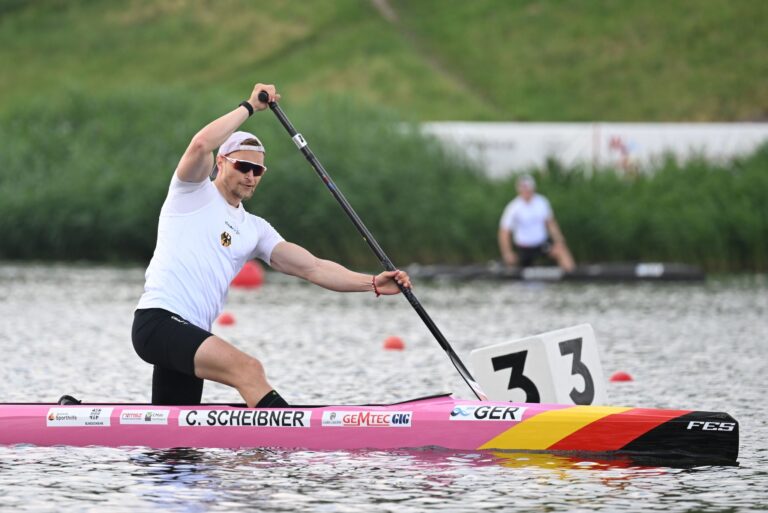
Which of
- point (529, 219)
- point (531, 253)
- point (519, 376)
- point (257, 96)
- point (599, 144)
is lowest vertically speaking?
point (519, 376)

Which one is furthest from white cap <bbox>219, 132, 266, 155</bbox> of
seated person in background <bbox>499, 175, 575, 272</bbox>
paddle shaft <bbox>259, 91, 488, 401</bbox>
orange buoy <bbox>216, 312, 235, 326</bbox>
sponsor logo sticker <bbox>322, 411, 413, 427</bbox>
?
seated person in background <bbox>499, 175, 575, 272</bbox>

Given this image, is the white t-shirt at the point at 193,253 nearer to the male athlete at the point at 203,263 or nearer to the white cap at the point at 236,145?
the male athlete at the point at 203,263

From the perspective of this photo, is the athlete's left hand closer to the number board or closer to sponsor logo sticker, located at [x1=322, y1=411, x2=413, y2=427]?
sponsor logo sticker, located at [x1=322, y1=411, x2=413, y2=427]

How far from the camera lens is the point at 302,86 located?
194ft

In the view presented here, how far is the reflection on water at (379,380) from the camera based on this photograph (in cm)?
911

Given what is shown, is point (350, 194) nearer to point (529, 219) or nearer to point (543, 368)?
point (529, 219)

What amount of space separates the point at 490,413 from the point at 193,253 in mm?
2043

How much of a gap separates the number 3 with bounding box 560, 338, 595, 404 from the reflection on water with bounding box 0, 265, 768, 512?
1.12 metres

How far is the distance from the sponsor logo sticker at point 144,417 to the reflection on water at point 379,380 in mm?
181

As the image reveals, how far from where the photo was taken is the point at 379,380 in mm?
14961

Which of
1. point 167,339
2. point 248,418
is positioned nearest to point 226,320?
point 248,418

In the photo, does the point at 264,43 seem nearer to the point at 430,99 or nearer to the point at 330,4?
the point at 330,4

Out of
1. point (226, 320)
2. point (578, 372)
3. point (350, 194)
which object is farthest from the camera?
point (350, 194)

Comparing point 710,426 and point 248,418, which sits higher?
point 248,418
